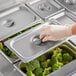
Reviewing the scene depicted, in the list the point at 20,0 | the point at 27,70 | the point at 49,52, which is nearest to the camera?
the point at 27,70

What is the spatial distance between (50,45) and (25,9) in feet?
1.35

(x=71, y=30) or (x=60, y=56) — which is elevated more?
(x=71, y=30)

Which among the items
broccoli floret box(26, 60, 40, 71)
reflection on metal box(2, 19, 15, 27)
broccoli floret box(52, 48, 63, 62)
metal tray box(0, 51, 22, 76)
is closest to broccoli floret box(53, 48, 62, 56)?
broccoli floret box(52, 48, 63, 62)

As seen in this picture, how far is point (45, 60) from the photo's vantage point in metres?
1.71

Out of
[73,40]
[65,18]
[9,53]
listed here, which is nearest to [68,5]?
[65,18]

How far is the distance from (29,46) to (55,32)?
0.16 meters

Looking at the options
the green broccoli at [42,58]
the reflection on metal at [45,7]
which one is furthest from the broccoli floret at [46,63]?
the reflection on metal at [45,7]

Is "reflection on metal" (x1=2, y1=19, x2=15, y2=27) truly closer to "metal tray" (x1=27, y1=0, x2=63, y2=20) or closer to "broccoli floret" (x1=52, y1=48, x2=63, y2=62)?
"metal tray" (x1=27, y1=0, x2=63, y2=20)

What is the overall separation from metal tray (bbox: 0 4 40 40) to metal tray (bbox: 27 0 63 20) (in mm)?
37

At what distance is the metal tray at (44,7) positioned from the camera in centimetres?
198

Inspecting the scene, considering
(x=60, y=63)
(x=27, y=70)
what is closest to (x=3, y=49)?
(x=27, y=70)

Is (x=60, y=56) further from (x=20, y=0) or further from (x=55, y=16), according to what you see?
(x=20, y=0)

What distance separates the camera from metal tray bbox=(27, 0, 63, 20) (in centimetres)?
198

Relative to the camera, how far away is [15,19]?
1960 mm
